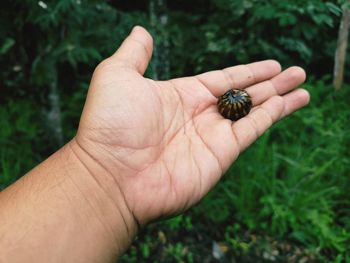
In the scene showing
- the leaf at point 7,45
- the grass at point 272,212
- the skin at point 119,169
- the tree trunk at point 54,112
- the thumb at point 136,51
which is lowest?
the grass at point 272,212

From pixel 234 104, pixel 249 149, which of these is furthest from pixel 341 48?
pixel 234 104

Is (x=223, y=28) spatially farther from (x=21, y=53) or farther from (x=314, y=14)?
(x=21, y=53)

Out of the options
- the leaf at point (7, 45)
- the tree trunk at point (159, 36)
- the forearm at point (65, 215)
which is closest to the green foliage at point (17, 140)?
the leaf at point (7, 45)

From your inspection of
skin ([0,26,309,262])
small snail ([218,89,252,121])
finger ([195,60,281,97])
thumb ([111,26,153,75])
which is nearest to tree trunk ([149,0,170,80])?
finger ([195,60,281,97])

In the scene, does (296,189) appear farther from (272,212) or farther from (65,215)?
(65,215)

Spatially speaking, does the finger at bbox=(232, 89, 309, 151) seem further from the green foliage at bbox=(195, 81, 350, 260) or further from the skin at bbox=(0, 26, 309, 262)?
the green foliage at bbox=(195, 81, 350, 260)

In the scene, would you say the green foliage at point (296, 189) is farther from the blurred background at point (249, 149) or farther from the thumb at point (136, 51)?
the thumb at point (136, 51)
